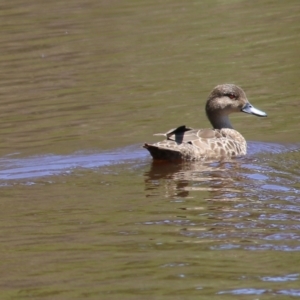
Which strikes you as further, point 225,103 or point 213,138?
point 225,103

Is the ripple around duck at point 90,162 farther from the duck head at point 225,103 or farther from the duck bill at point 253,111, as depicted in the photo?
the duck head at point 225,103

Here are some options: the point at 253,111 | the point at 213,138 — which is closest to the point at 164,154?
the point at 213,138

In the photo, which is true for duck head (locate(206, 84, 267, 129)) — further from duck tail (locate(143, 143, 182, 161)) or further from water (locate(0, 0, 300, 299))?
duck tail (locate(143, 143, 182, 161))

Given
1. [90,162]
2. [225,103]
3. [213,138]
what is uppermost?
[225,103]

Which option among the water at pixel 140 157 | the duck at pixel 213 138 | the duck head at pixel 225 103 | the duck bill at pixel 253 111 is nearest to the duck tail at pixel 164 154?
the duck at pixel 213 138

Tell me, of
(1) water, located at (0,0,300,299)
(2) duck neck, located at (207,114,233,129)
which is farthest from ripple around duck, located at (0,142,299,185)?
(2) duck neck, located at (207,114,233,129)

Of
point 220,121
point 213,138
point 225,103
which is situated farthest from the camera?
point 220,121

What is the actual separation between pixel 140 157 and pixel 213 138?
2.72ft

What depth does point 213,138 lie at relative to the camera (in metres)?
Result: 10.0

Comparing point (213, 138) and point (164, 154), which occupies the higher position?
point (213, 138)

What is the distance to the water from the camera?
568cm

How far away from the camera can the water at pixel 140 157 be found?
5676 millimetres

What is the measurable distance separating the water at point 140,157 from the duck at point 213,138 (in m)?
0.18

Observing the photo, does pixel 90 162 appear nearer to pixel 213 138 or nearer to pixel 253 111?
pixel 213 138
